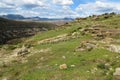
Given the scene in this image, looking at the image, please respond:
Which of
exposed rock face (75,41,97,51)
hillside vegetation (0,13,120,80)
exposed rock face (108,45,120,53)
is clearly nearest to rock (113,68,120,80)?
hillside vegetation (0,13,120,80)

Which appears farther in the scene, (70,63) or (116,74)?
(70,63)

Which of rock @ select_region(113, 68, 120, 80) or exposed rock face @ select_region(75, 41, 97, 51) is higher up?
exposed rock face @ select_region(75, 41, 97, 51)

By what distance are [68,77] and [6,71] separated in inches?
466

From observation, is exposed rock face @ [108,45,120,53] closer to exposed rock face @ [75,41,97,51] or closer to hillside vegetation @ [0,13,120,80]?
hillside vegetation @ [0,13,120,80]

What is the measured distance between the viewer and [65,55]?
127 feet

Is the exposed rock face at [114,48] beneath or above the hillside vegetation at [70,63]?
above

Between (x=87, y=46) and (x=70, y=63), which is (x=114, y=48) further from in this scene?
(x=70, y=63)

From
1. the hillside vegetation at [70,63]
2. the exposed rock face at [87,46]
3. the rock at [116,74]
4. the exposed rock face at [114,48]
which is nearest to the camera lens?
the rock at [116,74]

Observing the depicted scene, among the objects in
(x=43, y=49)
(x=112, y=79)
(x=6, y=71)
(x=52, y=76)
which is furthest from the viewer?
(x=43, y=49)

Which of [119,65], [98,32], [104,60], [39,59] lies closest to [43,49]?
[39,59]

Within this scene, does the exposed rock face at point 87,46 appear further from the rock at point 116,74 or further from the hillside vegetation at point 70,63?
the rock at point 116,74

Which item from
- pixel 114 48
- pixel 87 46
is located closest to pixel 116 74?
pixel 114 48

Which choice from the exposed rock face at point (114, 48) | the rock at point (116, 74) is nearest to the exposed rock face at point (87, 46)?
the exposed rock face at point (114, 48)

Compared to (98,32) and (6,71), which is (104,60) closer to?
(6,71)
